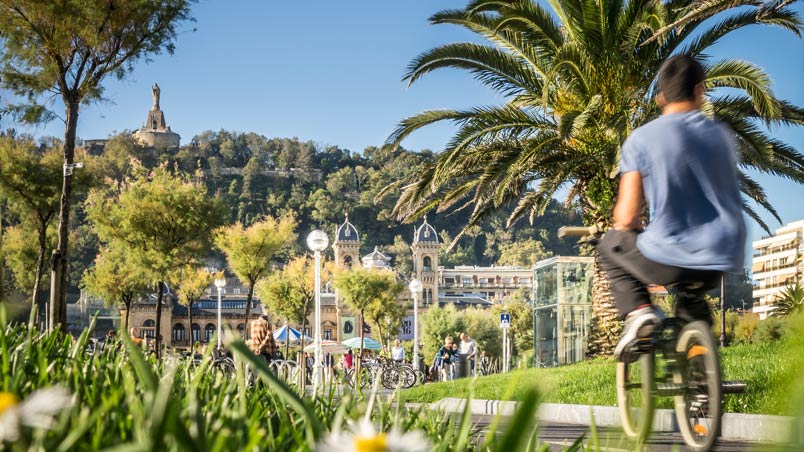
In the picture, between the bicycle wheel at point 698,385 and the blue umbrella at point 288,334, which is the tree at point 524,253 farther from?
the bicycle wheel at point 698,385

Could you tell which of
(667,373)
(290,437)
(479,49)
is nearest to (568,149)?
(479,49)

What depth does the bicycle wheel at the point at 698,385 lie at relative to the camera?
352 cm

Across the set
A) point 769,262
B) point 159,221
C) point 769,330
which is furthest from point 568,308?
point 769,262

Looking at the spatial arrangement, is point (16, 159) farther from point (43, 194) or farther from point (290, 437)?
point (290, 437)

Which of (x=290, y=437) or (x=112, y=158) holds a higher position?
(x=112, y=158)

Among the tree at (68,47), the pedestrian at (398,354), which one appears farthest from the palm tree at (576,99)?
the pedestrian at (398,354)

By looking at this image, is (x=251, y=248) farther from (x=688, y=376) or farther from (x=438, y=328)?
(x=438, y=328)

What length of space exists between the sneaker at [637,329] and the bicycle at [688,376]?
2 centimetres

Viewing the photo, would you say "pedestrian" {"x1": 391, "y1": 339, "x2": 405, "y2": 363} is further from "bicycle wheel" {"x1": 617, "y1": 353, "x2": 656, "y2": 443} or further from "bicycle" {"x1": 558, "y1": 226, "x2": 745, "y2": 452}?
"bicycle" {"x1": 558, "y1": 226, "x2": 745, "y2": 452}

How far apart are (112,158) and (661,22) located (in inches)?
6001

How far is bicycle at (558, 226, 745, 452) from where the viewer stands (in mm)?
3531

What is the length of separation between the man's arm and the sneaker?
13.4 inches

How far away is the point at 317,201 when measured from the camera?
181875 mm

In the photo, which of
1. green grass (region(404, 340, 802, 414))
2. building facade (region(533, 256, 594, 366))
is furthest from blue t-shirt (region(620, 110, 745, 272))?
building facade (region(533, 256, 594, 366))
